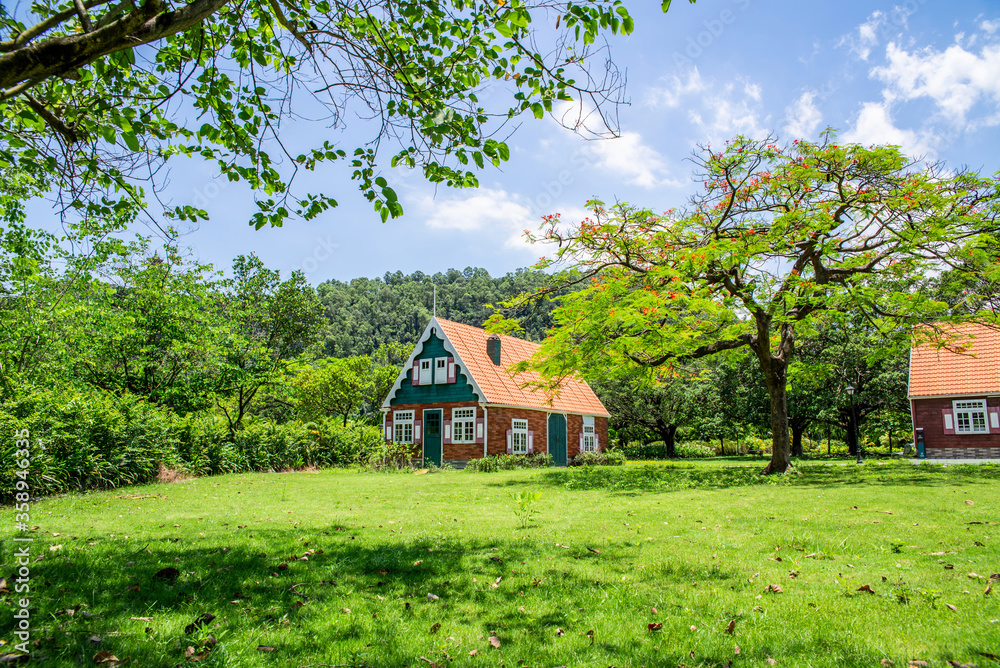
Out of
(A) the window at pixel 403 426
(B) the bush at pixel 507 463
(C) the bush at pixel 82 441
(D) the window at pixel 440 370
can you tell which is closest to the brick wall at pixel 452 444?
(A) the window at pixel 403 426

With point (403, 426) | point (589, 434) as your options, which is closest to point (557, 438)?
point (589, 434)

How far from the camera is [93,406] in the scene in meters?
13.1

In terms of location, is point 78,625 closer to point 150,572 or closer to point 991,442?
point 150,572

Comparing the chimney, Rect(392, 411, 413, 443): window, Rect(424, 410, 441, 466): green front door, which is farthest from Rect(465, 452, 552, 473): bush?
the chimney

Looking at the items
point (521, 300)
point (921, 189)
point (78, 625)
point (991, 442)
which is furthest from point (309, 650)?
point (991, 442)

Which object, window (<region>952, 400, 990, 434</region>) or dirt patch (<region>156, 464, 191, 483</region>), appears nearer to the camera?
dirt patch (<region>156, 464, 191, 483</region>)

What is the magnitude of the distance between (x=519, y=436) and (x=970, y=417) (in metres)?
21.2

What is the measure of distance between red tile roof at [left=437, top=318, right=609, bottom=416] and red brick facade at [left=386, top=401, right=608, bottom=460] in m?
0.52

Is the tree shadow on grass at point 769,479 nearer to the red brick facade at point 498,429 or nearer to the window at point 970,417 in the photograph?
the red brick facade at point 498,429

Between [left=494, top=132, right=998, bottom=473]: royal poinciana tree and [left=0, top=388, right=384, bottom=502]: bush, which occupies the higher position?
[left=494, top=132, right=998, bottom=473]: royal poinciana tree

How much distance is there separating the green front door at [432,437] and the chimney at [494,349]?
4260 millimetres

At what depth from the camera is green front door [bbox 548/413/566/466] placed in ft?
95.4

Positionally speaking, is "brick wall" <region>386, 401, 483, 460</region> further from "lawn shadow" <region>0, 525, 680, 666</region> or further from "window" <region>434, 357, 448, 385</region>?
"lawn shadow" <region>0, 525, 680, 666</region>

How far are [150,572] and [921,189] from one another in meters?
16.5
